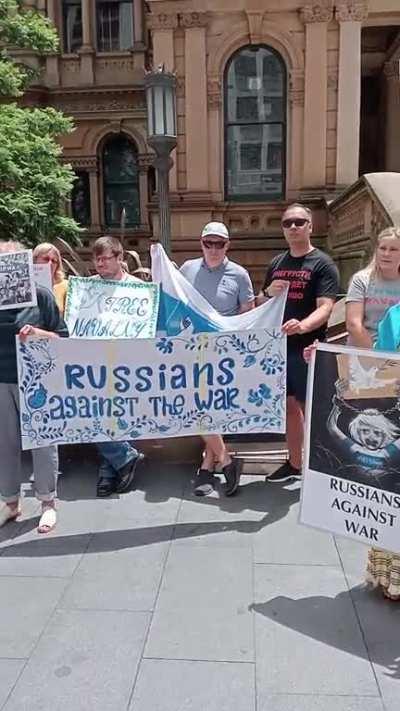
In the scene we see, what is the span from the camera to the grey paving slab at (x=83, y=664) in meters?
2.54

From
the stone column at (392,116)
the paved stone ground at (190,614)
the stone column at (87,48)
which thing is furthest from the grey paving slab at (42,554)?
the stone column at (87,48)

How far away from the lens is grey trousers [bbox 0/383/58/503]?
162 inches

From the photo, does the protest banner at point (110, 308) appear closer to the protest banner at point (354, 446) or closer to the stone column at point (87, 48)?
the protest banner at point (354, 446)

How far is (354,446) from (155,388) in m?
1.45

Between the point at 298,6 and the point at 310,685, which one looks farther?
the point at 298,6

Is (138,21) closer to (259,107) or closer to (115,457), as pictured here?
(259,107)

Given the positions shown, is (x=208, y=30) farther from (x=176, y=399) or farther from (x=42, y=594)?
(x=42, y=594)

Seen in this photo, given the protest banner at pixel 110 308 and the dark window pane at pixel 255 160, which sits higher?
the dark window pane at pixel 255 160

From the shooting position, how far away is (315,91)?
12.2 m

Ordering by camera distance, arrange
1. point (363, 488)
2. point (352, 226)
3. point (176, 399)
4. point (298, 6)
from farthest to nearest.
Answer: point (298, 6), point (352, 226), point (176, 399), point (363, 488)

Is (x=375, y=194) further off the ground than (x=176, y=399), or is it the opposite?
(x=375, y=194)

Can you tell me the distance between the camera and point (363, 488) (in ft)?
10.4

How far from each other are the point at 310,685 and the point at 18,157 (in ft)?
31.6

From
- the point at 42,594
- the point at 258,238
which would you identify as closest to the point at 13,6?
the point at 258,238
